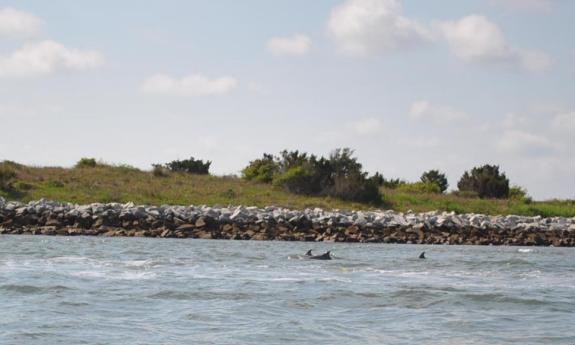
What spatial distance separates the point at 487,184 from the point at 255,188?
1612 centimetres

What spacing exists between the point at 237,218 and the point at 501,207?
1769cm

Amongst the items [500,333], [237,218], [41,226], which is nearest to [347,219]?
[237,218]

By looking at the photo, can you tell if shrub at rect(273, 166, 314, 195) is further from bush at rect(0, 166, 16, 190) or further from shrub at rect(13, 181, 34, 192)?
bush at rect(0, 166, 16, 190)

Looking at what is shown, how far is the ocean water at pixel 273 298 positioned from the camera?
534 inches

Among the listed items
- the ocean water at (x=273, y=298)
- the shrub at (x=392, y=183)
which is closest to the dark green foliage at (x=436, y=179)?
the shrub at (x=392, y=183)

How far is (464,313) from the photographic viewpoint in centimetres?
1598

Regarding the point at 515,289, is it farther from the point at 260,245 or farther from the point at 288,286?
the point at 260,245

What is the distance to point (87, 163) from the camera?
54812mm

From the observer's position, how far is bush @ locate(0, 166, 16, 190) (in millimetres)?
44431

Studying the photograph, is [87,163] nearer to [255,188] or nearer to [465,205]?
[255,188]

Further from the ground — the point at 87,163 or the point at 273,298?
the point at 87,163

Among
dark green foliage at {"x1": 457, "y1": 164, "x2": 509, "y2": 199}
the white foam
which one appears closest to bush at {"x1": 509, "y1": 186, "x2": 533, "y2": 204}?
dark green foliage at {"x1": 457, "y1": 164, "x2": 509, "y2": 199}

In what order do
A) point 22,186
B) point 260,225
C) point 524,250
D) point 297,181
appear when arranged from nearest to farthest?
point 524,250, point 260,225, point 22,186, point 297,181

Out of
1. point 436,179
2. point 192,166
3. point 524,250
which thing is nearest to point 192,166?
point 192,166
